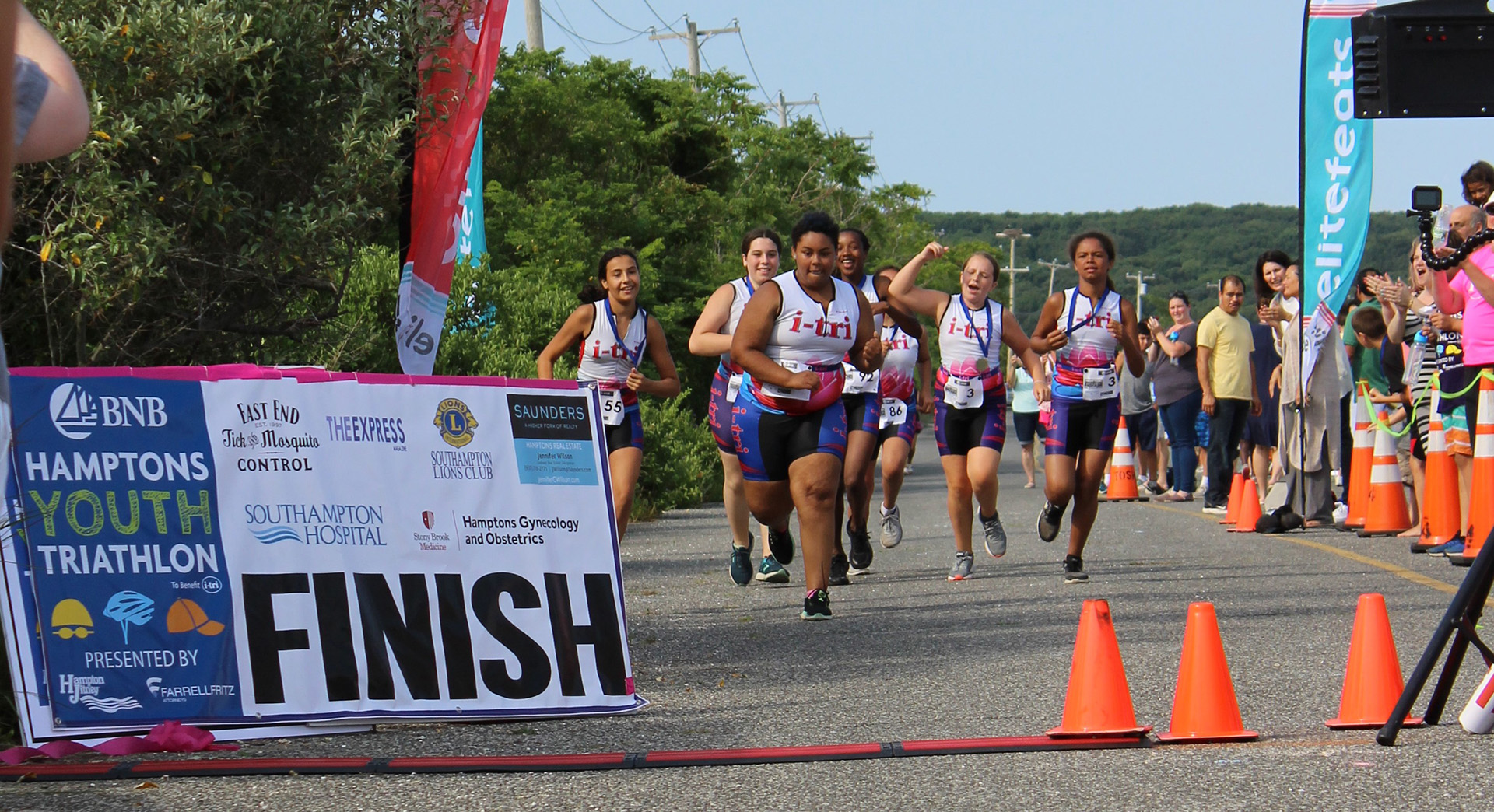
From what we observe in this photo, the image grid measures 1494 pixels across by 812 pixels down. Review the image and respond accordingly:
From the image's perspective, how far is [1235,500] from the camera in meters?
15.7

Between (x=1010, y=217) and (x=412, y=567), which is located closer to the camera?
(x=412, y=567)

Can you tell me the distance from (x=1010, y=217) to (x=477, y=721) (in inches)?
6692

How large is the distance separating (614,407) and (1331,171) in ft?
24.2

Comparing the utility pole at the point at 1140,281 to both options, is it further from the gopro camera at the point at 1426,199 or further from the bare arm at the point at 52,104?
the bare arm at the point at 52,104

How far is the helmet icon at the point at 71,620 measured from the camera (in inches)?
200

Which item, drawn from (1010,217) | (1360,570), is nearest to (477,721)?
(1360,570)

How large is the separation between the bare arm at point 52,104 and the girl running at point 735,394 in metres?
7.55

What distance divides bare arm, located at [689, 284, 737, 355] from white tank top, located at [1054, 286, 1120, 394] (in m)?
2.06

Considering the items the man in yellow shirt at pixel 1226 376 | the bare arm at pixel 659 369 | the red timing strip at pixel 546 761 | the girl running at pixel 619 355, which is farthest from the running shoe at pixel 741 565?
the man in yellow shirt at pixel 1226 376

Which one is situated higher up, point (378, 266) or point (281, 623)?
point (378, 266)

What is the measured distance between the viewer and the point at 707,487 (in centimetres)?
2261

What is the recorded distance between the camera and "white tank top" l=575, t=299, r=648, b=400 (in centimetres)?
980

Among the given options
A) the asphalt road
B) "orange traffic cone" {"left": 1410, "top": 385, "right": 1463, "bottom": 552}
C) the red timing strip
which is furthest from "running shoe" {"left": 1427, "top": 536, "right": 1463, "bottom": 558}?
the red timing strip

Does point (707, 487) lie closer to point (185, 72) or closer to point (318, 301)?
point (318, 301)
